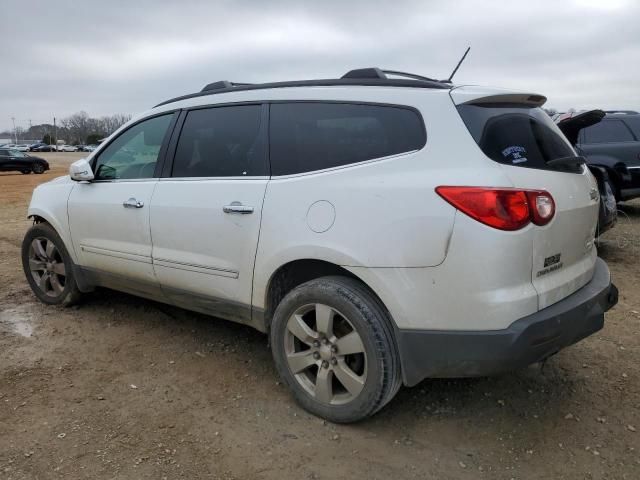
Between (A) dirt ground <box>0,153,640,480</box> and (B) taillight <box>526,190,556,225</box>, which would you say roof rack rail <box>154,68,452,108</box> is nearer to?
(B) taillight <box>526,190,556,225</box>

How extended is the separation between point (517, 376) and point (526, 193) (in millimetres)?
1479

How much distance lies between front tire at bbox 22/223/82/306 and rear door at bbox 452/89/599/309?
3.49 meters

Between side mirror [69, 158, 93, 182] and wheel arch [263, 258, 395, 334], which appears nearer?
wheel arch [263, 258, 395, 334]

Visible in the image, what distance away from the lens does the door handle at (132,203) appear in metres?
3.69

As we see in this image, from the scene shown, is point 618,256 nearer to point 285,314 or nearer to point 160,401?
point 285,314

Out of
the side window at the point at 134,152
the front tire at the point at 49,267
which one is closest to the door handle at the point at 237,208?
the side window at the point at 134,152

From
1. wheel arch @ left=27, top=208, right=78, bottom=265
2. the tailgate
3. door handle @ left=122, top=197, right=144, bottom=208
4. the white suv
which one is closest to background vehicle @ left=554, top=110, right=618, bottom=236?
the white suv

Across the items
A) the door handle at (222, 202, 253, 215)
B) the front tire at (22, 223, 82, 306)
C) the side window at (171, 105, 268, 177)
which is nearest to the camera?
the door handle at (222, 202, 253, 215)

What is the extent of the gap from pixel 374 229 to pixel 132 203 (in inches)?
76.8

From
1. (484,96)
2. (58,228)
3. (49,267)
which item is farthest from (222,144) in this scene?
(49,267)

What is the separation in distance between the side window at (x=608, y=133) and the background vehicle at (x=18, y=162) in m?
28.3

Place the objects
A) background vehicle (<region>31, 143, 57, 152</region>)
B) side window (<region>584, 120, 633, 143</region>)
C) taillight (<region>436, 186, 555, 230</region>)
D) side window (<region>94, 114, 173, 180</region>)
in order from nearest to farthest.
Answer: taillight (<region>436, 186, 555, 230</region>) → side window (<region>94, 114, 173, 180</region>) → side window (<region>584, 120, 633, 143</region>) → background vehicle (<region>31, 143, 57, 152</region>)

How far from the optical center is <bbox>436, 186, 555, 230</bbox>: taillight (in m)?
2.33

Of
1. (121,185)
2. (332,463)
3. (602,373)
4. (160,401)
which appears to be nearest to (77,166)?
(121,185)
